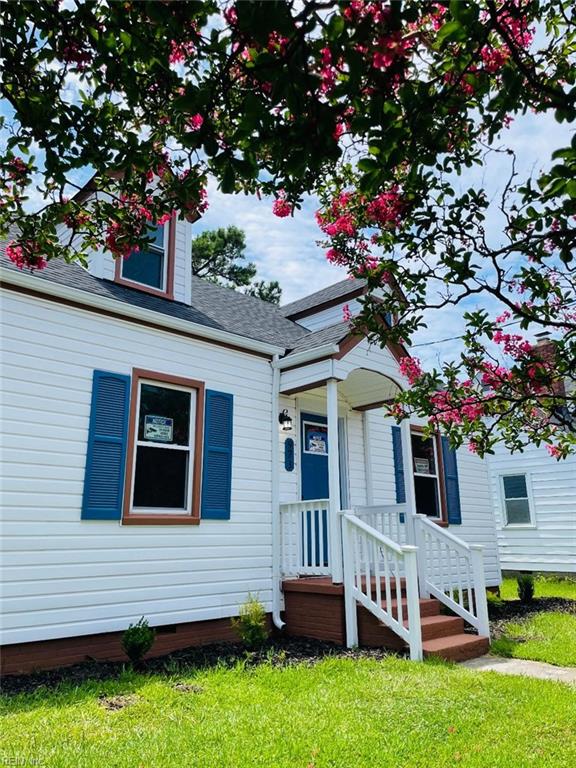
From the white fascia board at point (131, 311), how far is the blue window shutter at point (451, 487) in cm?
467

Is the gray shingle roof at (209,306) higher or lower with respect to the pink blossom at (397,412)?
higher

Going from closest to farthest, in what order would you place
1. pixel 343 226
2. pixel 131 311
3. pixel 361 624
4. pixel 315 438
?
pixel 343 226 < pixel 361 624 < pixel 131 311 < pixel 315 438

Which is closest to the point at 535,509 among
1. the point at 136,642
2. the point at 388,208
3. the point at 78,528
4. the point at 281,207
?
the point at 136,642

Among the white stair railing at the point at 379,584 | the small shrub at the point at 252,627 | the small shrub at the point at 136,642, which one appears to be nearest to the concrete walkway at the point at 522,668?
the white stair railing at the point at 379,584

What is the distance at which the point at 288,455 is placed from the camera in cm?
807

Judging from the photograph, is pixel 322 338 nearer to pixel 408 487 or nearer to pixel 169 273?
pixel 169 273

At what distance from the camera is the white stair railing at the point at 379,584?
5.80m

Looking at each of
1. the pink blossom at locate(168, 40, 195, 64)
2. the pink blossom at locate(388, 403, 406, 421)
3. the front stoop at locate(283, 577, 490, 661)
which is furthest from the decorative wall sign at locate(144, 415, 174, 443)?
the pink blossom at locate(168, 40, 195, 64)

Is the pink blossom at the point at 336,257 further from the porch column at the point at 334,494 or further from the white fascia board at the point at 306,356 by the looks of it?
the porch column at the point at 334,494

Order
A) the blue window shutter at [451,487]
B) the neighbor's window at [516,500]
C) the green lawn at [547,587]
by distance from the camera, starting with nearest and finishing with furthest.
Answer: the blue window shutter at [451,487]
the green lawn at [547,587]
the neighbor's window at [516,500]

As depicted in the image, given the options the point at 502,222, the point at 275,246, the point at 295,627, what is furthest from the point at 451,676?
the point at 275,246

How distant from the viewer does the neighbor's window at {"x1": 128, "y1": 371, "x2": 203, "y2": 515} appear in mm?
6430

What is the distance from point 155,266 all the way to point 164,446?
2651 mm

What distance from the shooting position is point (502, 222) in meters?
3.44
